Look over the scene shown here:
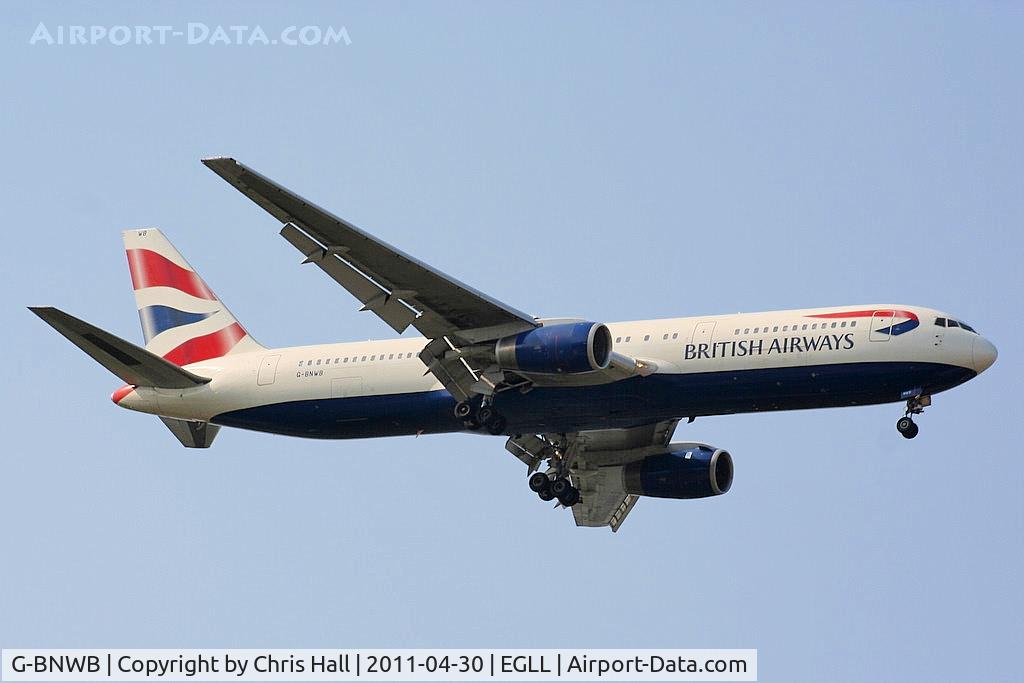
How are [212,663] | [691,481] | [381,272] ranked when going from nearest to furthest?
[212,663]
[381,272]
[691,481]

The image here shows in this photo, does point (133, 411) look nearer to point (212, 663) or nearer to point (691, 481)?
point (212, 663)

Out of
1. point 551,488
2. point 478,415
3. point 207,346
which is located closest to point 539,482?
point 551,488

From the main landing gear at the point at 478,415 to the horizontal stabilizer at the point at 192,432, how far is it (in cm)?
918

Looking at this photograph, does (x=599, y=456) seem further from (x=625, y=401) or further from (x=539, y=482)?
(x=625, y=401)

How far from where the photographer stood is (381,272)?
47031 mm

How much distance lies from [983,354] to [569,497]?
45.2ft

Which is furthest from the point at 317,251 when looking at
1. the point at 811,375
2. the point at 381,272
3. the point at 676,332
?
the point at 811,375

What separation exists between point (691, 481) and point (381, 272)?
13947 millimetres

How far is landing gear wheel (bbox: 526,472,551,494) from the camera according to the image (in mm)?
54781

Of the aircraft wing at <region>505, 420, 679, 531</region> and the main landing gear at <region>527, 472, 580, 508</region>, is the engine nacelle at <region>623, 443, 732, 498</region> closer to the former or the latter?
the aircraft wing at <region>505, 420, 679, 531</region>

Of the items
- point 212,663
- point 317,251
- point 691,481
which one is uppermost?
point 317,251

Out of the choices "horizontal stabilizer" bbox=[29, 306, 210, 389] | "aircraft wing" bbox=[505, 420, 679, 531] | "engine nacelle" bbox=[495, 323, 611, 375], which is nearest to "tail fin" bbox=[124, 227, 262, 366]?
"horizontal stabilizer" bbox=[29, 306, 210, 389]

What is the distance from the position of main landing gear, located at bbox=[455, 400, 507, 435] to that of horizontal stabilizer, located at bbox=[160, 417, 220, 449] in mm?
9184

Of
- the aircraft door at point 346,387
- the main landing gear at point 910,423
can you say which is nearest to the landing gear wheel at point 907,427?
the main landing gear at point 910,423
